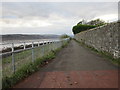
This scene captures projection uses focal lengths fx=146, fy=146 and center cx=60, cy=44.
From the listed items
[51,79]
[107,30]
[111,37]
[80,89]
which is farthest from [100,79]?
[107,30]

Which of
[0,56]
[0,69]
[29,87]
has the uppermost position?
[0,56]

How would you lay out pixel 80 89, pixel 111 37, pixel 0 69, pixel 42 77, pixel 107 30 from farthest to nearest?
1. pixel 107 30
2. pixel 111 37
3. pixel 42 77
4. pixel 0 69
5. pixel 80 89

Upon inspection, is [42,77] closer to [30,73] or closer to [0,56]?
[30,73]

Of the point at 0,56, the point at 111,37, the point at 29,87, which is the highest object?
the point at 111,37

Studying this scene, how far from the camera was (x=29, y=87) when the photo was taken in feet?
14.2

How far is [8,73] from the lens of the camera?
5078 mm


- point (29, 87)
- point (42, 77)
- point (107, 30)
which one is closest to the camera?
point (29, 87)

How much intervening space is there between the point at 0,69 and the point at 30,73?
51.4 inches

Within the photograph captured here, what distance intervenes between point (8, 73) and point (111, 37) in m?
6.26

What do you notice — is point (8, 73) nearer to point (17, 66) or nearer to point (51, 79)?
point (17, 66)

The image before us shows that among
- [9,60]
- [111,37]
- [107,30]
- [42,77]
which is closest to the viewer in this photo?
[42,77]

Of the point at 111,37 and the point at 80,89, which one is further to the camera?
the point at 111,37

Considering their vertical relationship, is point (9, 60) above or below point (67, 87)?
above

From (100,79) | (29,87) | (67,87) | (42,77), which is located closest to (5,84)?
(29,87)
